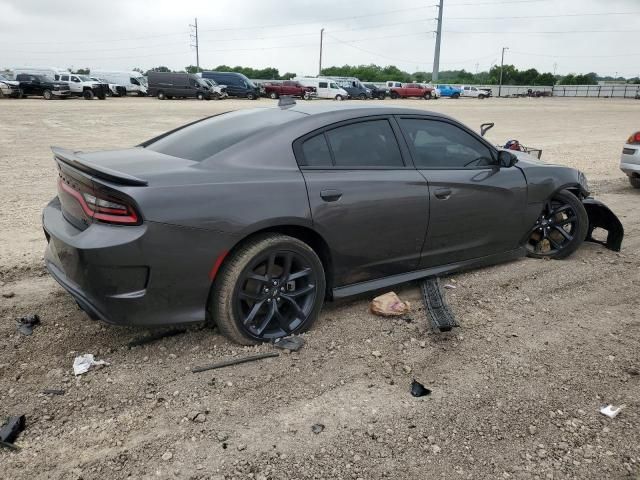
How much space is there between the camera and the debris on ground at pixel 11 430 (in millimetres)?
2626

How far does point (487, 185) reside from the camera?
15.0ft

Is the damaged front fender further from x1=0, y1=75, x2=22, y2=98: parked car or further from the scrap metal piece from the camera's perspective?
x1=0, y1=75, x2=22, y2=98: parked car

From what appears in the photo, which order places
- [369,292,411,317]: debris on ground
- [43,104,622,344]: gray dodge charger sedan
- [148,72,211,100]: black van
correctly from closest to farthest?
[43,104,622,344]: gray dodge charger sedan → [369,292,411,317]: debris on ground → [148,72,211,100]: black van

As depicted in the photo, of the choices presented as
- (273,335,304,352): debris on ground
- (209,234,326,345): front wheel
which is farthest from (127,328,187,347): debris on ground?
(273,335,304,352): debris on ground

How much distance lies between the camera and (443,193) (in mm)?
4270

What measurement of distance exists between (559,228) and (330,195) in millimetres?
2820

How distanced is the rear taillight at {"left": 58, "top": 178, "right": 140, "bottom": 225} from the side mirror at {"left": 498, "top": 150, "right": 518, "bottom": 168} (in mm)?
3097

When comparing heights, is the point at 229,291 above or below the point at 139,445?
above

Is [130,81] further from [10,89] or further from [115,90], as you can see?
[10,89]

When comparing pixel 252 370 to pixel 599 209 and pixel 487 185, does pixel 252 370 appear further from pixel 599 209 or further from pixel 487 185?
pixel 599 209

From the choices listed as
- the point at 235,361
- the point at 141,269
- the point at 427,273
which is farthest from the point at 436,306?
the point at 141,269

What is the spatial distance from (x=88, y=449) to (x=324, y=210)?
6.31 ft

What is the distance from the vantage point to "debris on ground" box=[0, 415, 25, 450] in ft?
8.62

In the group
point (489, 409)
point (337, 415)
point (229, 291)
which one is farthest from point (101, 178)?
point (489, 409)
